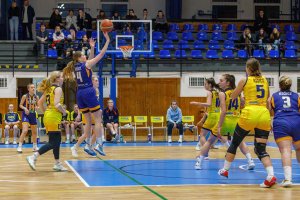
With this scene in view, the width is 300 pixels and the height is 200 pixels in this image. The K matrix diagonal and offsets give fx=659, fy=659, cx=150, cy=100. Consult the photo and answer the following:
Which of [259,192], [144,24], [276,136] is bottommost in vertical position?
[259,192]

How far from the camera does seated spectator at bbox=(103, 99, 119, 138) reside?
73.9 feet

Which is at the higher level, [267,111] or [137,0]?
[137,0]

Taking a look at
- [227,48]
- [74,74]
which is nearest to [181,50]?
[227,48]

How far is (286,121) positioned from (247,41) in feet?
59.7

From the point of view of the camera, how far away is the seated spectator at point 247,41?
27500 mm

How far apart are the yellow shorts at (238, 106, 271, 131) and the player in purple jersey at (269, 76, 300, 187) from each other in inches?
6.8

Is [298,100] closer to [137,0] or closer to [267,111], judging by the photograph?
[267,111]

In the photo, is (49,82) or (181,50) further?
(181,50)

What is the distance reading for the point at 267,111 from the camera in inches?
411

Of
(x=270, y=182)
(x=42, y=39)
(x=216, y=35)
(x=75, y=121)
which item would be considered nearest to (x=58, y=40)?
(x=42, y=39)

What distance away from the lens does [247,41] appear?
28141 millimetres

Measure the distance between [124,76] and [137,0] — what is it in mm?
8643

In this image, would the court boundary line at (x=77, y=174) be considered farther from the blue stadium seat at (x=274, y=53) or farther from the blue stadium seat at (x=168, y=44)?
the blue stadium seat at (x=274, y=53)

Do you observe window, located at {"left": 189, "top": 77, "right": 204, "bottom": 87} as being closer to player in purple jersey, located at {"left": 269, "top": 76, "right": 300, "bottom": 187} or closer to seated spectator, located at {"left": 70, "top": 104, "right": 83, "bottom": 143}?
seated spectator, located at {"left": 70, "top": 104, "right": 83, "bottom": 143}
